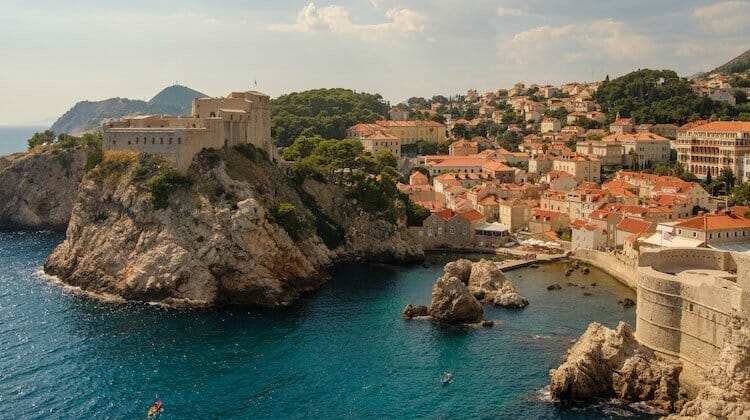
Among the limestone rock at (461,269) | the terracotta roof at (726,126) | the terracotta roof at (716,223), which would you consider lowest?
the limestone rock at (461,269)

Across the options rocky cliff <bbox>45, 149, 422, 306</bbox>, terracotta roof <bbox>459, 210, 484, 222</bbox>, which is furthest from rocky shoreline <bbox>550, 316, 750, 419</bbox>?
terracotta roof <bbox>459, 210, 484, 222</bbox>

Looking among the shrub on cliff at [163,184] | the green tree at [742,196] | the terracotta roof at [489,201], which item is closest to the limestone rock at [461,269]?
the shrub on cliff at [163,184]

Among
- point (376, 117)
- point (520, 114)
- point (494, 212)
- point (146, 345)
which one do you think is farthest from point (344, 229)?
point (520, 114)

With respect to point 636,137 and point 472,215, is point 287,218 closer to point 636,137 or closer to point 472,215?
point 472,215

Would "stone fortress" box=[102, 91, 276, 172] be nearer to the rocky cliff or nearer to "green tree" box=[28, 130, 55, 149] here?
the rocky cliff

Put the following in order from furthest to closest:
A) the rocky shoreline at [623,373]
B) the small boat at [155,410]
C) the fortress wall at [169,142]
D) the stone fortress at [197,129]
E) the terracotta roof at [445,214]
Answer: the terracotta roof at [445,214], the stone fortress at [197,129], the fortress wall at [169,142], the small boat at [155,410], the rocky shoreline at [623,373]

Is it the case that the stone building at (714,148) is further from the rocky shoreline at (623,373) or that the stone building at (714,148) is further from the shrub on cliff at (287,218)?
the rocky shoreline at (623,373)

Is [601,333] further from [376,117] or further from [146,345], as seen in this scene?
[376,117]
